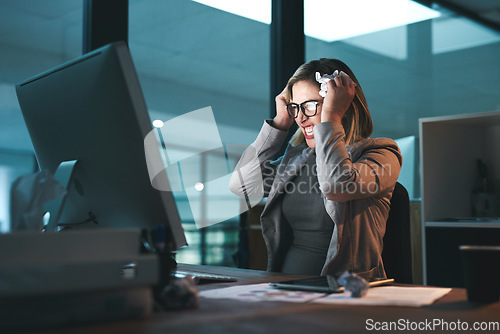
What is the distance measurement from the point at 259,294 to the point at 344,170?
2.09 feet

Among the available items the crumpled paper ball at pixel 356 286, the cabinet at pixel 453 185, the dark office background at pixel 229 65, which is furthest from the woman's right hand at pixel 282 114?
the crumpled paper ball at pixel 356 286

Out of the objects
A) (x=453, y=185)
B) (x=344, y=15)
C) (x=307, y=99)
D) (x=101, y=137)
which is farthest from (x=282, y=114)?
(x=344, y=15)

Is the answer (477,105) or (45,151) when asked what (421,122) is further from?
(45,151)

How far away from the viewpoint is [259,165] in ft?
6.87

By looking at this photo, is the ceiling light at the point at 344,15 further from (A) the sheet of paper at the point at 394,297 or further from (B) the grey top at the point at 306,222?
(A) the sheet of paper at the point at 394,297

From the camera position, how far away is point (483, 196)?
2703mm

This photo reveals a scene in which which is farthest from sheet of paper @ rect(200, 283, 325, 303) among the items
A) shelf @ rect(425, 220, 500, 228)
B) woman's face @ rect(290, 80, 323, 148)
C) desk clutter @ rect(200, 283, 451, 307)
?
shelf @ rect(425, 220, 500, 228)

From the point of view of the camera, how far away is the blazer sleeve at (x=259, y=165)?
2.03 m

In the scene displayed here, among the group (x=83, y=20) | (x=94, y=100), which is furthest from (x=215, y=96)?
(x=94, y=100)

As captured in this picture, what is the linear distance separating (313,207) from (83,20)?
128 centimetres

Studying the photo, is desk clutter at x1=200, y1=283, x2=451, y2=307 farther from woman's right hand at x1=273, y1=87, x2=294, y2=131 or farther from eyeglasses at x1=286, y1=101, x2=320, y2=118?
woman's right hand at x1=273, y1=87, x2=294, y2=131

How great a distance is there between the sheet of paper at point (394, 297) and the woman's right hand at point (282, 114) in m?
1.07

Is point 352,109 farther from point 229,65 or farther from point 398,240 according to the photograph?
point 229,65

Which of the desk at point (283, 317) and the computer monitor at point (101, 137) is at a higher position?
the computer monitor at point (101, 137)
